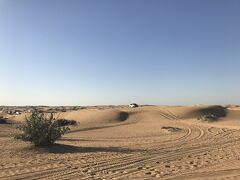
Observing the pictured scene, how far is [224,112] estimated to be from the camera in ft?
152

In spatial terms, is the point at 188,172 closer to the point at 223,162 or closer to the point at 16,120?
the point at 223,162

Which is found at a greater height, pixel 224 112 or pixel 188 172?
pixel 224 112

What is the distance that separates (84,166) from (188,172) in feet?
11.0

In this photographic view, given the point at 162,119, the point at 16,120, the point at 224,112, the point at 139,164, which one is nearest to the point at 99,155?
the point at 139,164

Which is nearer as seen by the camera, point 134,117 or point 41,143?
point 41,143

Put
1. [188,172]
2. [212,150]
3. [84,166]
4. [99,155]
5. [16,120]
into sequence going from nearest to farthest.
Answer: [188,172] < [84,166] < [99,155] < [212,150] < [16,120]

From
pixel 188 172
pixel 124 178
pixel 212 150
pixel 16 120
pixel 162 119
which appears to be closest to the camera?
pixel 124 178

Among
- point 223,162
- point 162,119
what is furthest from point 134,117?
point 223,162

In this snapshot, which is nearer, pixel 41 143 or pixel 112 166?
pixel 112 166

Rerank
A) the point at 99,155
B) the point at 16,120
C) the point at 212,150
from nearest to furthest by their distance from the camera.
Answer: the point at 99,155
the point at 212,150
the point at 16,120

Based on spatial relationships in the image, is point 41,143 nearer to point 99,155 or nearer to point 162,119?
point 99,155

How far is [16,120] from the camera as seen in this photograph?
144ft

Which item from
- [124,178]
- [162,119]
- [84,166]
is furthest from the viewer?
[162,119]

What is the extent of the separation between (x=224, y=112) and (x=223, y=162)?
34.3 m
